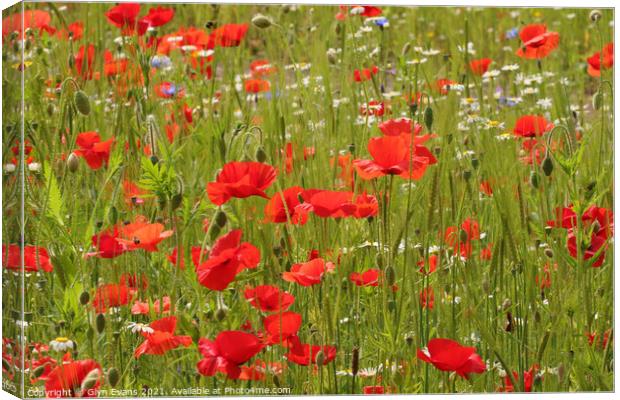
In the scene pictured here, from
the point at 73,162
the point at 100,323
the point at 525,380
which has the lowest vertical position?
the point at 525,380

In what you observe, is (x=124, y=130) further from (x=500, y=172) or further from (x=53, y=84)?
(x=500, y=172)

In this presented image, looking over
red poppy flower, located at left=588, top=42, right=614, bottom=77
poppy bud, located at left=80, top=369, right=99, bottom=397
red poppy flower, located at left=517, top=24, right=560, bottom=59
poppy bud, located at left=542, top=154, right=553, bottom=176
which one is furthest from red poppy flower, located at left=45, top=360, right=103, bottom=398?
Result: red poppy flower, located at left=588, top=42, right=614, bottom=77

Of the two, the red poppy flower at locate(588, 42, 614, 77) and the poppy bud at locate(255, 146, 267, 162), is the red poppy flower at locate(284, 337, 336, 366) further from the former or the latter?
the red poppy flower at locate(588, 42, 614, 77)

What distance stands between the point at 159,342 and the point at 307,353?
36cm

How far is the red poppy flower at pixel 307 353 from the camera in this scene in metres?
3.12

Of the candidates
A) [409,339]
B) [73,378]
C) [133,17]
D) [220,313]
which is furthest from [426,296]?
[133,17]

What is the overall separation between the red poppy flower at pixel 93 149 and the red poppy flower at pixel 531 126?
106cm

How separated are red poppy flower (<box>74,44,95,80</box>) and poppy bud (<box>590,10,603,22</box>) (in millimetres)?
1305

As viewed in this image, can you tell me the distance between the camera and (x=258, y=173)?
3123 mm

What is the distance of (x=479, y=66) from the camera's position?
347 cm

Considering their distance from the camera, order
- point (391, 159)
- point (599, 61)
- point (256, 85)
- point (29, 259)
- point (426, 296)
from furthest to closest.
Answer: point (599, 61) < point (256, 85) < point (426, 296) < point (29, 259) < point (391, 159)

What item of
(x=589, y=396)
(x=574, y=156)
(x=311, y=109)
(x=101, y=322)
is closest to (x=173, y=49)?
(x=311, y=109)

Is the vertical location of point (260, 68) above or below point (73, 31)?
below

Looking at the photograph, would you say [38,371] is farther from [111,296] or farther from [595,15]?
[595,15]
